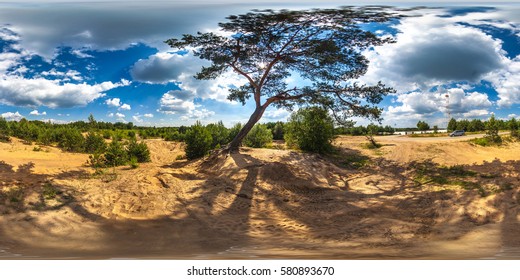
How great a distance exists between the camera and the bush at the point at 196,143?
849 cm

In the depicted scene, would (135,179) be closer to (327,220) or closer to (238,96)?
(238,96)

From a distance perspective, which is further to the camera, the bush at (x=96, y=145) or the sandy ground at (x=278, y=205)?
the bush at (x=96, y=145)

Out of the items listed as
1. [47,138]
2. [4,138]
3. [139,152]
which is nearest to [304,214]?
[139,152]

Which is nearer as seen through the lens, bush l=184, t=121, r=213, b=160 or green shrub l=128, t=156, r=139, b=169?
green shrub l=128, t=156, r=139, b=169

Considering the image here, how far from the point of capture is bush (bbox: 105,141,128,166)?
22.7 feet

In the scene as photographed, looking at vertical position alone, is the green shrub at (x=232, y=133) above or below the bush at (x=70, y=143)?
above

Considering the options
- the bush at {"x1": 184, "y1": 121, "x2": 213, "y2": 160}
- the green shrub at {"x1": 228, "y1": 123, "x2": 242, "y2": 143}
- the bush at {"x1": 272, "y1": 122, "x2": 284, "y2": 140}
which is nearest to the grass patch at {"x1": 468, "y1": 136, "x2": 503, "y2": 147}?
the bush at {"x1": 272, "y1": 122, "x2": 284, "y2": 140}

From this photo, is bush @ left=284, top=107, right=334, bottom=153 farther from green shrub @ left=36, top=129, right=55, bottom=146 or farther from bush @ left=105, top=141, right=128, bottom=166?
green shrub @ left=36, top=129, right=55, bottom=146

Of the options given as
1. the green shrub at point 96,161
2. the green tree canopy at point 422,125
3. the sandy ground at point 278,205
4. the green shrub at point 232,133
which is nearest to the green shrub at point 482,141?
the sandy ground at point 278,205

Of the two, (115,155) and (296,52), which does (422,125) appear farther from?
(115,155)

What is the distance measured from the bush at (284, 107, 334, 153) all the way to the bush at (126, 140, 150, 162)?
3.84 metres

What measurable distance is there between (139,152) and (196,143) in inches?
63.5

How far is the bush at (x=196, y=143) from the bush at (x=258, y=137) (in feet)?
4.72

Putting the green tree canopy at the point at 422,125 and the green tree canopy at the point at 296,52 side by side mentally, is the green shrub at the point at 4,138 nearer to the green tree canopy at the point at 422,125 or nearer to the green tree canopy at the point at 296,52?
the green tree canopy at the point at 296,52
